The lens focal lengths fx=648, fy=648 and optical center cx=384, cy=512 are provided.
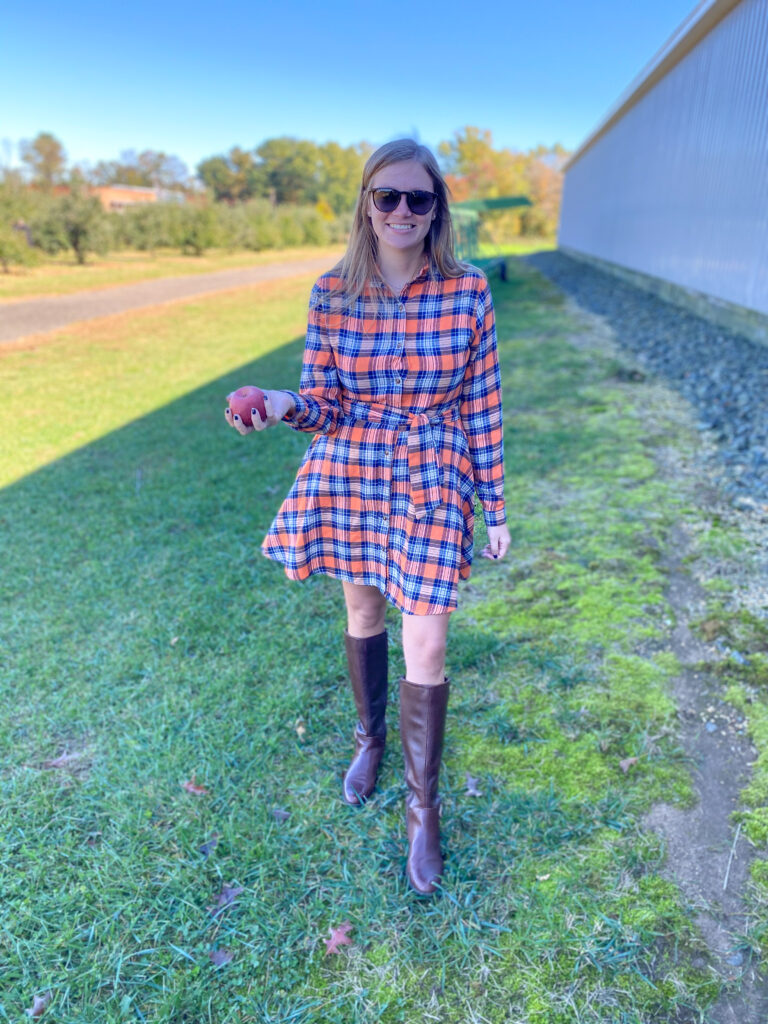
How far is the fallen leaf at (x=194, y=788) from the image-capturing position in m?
2.07

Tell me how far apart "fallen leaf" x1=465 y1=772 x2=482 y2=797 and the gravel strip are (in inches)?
Result: 114

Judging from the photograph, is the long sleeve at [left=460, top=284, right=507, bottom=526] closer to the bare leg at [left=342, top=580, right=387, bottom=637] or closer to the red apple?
the bare leg at [left=342, top=580, right=387, bottom=637]

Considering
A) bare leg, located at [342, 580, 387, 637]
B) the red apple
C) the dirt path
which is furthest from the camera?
the dirt path

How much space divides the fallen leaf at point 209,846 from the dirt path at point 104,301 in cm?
955

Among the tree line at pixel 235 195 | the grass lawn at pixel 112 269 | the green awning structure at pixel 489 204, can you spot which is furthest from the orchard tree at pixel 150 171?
the green awning structure at pixel 489 204

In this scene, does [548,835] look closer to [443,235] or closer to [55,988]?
[55,988]

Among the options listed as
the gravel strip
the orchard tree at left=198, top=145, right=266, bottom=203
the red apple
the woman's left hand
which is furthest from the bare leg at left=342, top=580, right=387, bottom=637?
the orchard tree at left=198, top=145, right=266, bottom=203

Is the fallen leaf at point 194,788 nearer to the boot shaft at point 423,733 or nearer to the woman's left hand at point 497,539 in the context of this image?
the boot shaft at point 423,733

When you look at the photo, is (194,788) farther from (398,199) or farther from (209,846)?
(398,199)

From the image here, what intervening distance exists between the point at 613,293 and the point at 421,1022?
14903 mm

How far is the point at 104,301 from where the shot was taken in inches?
542

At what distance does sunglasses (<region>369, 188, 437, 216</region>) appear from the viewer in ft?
5.23

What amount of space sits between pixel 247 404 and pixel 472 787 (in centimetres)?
143

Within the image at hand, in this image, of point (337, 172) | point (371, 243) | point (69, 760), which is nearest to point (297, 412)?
point (371, 243)
